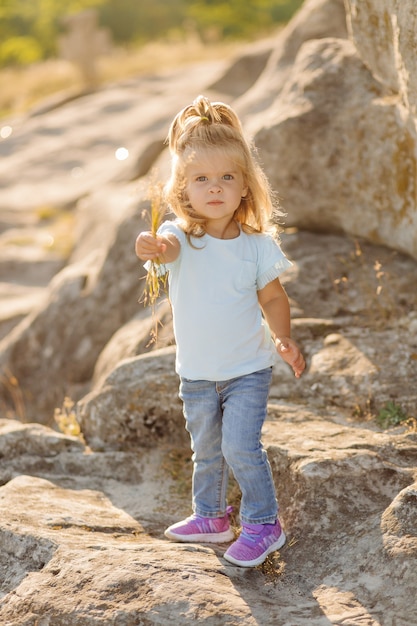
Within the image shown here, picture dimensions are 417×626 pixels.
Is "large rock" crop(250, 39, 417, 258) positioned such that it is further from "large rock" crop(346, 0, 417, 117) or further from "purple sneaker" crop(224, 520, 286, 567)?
"purple sneaker" crop(224, 520, 286, 567)

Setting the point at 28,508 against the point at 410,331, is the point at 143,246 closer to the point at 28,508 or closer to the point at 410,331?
the point at 28,508

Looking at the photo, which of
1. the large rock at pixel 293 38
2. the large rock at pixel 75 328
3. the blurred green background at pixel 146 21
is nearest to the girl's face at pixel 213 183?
the large rock at pixel 75 328

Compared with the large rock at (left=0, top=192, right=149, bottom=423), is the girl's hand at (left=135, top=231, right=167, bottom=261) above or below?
above

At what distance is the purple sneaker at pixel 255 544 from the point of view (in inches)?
152

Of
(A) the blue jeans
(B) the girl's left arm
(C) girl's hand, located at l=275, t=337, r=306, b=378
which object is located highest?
(B) the girl's left arm

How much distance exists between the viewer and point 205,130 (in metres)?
3.92

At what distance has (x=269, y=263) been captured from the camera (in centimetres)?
399

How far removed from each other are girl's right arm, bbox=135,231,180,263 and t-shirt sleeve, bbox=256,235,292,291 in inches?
16.5

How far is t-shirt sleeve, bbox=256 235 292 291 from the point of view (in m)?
3.99

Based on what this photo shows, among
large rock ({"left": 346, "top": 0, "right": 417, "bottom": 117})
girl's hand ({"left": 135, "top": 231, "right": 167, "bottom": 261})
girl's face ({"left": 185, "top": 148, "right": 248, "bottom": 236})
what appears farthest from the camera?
large rock ({"left": 346, "top": 0, "right": 417, "bottom": 117})

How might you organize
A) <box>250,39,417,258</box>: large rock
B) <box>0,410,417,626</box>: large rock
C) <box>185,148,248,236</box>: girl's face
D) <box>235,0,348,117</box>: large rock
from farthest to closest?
<box>235,0,348,117</box>: large rock → <box>250,39,417,258</box>: large rock → <box>185,148,248,236</box>: girl's face → <box>0,410,417,626</box>: large rock

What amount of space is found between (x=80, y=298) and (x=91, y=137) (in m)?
12.0

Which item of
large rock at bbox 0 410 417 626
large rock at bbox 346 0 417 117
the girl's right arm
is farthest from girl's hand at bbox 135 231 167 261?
large rock at bbox 346 0 417 117

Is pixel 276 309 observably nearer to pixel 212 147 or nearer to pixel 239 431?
pixel 239 431
